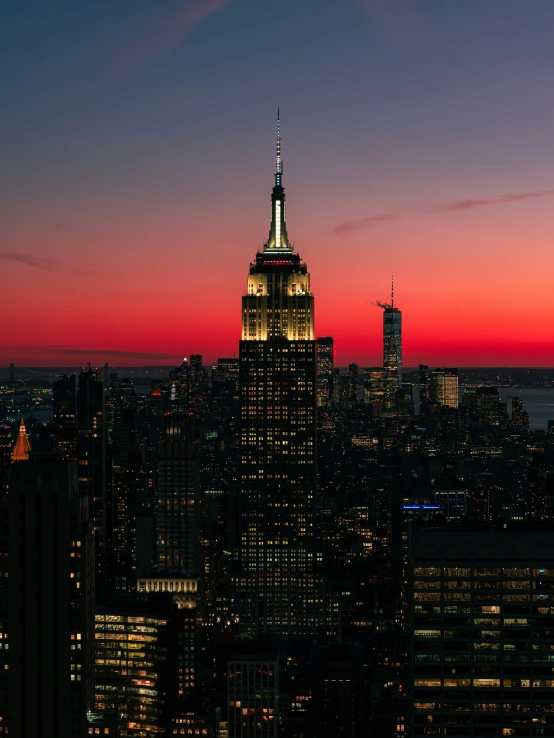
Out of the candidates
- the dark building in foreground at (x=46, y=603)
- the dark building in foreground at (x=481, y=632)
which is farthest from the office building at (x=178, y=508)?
the dark building in foreground at (x=481, y=632)

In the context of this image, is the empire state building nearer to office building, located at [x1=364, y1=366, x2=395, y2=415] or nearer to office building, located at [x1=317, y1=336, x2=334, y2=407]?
office building, located at [x1=317, y1=336, x2=334, y2=407]

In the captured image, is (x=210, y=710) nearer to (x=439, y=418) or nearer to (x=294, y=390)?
(x=294, y=390)

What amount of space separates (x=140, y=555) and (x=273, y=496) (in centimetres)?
1230

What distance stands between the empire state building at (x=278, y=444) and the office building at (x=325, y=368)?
Result: 165 feet

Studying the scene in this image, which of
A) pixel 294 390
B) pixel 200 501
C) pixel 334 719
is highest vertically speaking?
pixel 294 390

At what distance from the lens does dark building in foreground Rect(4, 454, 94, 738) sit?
52.7 meters

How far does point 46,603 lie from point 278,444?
6356 centimetres

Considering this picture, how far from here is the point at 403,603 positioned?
98438mm

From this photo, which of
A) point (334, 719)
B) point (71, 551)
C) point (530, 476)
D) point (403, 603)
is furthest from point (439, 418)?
point (71, 551)

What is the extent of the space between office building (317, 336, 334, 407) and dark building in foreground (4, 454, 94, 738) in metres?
114

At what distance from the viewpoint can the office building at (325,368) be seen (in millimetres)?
169750

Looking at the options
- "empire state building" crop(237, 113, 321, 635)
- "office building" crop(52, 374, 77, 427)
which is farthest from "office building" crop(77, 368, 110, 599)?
"empire state building" crop(237, 113, 321, 635)

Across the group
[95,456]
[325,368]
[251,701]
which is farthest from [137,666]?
[325,368]

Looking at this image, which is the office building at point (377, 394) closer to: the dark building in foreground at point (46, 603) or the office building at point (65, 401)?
the office building at point (65, 401)
